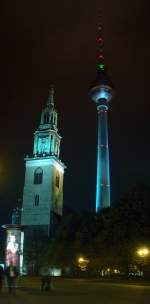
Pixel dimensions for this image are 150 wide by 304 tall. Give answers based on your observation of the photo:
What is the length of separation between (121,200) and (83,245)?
37.1 feet

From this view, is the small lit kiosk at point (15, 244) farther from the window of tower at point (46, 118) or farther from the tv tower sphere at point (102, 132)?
the window of tower at point (46, 118)

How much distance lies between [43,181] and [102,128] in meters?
32.1

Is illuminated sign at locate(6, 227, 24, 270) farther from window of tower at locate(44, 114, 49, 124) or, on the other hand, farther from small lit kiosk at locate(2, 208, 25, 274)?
window of tower at locate(44, 114, 49, 124)

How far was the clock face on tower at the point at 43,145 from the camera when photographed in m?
92.4

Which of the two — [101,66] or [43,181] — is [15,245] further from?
[101,66]

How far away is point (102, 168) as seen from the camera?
105688 mm

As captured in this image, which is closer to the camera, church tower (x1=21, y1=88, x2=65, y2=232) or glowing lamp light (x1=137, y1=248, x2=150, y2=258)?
glowing lamp light (x1=137, y1=248, x2=150, y2=258)

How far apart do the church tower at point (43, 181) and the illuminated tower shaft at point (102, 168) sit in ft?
42.7

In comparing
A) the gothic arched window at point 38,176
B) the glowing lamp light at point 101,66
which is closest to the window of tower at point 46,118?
→ the gothic arched window at point 38,176

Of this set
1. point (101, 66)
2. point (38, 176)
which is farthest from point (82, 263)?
point (101, 66)

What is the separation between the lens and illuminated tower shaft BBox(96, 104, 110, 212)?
101 metres

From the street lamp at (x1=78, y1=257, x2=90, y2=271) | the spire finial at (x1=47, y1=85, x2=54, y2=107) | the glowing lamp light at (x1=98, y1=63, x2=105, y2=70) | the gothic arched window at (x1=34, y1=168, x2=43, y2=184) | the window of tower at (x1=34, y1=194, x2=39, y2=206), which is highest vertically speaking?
the glowing lamp light at (x1=98, y1=63, x2=105, y2=70)

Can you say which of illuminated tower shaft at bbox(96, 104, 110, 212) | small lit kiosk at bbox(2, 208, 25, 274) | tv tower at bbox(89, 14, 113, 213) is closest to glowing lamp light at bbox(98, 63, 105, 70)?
tv tower at bbox(89, 14, 113, 213)

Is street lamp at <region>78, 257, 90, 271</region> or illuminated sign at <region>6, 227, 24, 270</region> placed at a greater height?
illuminated sign at <region>6, 227, 24, 270</region>
